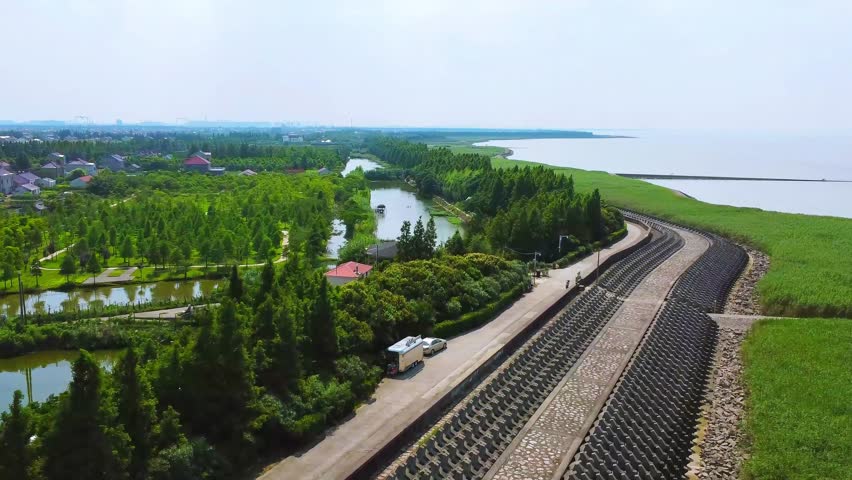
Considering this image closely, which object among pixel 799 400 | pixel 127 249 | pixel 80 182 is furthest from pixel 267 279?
pixel 80 182

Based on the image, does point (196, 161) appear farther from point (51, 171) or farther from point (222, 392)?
point (222, 392)

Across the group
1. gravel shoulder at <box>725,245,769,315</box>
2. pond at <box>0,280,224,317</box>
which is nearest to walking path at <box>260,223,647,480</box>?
gravel shoulder at <box>725,245,769,315</box>

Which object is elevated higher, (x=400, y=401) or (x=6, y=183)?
(x=400, y=401)

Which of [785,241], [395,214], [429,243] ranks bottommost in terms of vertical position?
[395,214]

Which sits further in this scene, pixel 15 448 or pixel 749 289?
pixel 749 289

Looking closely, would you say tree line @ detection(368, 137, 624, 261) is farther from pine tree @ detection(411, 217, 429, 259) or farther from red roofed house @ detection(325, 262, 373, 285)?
red roofed house @ detection(325, 262, 373, 285)

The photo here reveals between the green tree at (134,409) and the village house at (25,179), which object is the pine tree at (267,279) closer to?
the green tree at (134,409)
